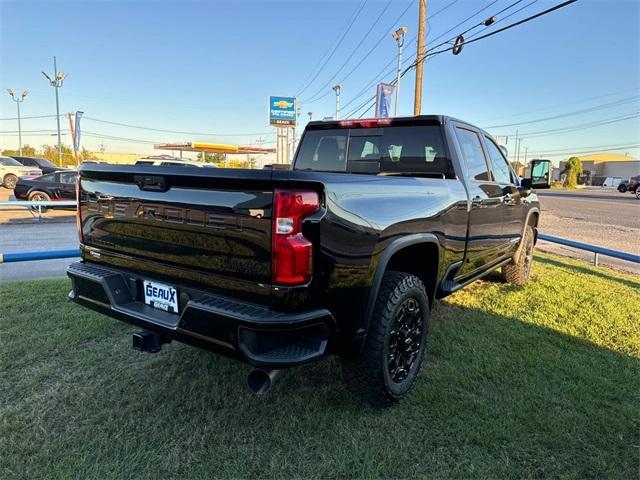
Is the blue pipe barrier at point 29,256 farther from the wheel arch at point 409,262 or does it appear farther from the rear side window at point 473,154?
the rear side window at point 473,154

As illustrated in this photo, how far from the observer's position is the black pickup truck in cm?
200

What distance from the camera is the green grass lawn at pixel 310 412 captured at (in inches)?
89.0

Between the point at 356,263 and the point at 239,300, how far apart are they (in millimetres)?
641

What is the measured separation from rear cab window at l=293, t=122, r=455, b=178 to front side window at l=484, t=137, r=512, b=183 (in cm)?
111

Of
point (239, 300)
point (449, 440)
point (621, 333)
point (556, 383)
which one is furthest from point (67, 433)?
point (621, 333)

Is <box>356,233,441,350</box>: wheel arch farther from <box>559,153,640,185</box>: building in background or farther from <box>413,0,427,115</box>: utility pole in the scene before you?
<box>559,153,640,185</box>: building in background

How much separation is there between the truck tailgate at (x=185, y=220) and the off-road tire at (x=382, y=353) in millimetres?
862

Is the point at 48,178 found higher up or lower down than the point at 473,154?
lower down

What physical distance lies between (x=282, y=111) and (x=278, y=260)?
39.7 metres

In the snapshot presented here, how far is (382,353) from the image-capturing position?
A: 8.28 ft

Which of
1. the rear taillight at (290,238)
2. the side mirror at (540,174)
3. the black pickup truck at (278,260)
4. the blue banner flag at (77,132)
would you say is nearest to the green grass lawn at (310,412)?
the black pickup truck at (278,260)

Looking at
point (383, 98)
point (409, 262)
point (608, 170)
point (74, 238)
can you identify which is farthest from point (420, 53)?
point (608, 170)

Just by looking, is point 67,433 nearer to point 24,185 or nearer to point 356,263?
point 356,263

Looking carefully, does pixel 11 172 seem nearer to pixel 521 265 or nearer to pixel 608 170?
pixel 521 265
